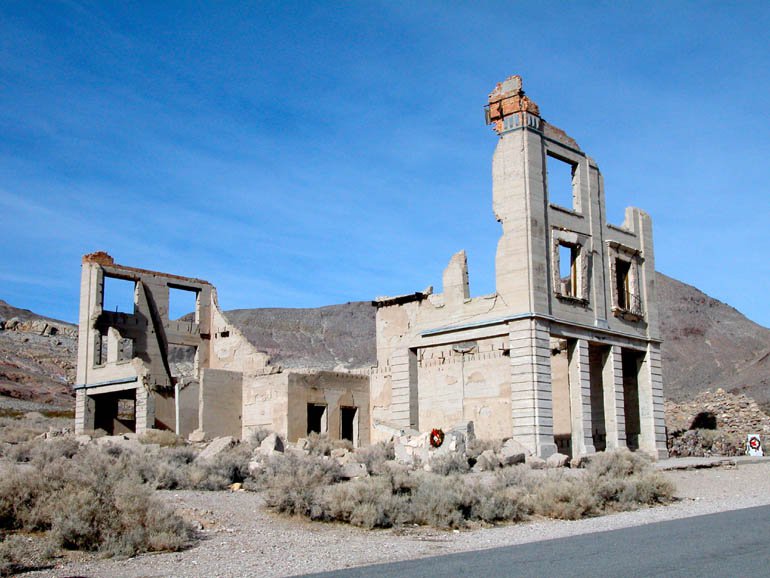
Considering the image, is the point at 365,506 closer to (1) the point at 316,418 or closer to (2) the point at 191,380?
(1) the point at 316,418

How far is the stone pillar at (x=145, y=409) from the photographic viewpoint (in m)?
33.1

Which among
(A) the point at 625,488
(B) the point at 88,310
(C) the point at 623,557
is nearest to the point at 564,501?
(A) the point at 625,488

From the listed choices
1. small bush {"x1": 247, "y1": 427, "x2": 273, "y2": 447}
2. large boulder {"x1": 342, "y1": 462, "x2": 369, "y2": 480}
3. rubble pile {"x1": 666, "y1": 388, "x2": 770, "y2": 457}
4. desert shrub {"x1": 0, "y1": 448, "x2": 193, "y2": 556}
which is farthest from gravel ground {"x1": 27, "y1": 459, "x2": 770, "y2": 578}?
rubble pile {"x1": 666, "y1": 388, "x2": 770, "y2": 457}

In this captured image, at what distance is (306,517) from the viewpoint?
13.3 meters

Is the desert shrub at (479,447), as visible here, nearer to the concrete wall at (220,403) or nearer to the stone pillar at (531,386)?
the stone pillar at (531,386)

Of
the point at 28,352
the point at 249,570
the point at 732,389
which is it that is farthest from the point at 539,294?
the point at 28,352

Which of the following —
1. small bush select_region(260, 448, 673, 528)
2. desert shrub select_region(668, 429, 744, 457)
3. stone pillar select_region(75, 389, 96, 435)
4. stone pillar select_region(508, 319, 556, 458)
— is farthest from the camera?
stone pillar select_region(75, 389, 96, 435)

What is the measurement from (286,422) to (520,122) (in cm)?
1351

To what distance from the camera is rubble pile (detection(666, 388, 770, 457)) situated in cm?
3441

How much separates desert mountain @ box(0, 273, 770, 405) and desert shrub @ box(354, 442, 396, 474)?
27.3 metres

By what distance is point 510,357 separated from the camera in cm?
2727

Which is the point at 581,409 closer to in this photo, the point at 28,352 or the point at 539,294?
the point at 539,294

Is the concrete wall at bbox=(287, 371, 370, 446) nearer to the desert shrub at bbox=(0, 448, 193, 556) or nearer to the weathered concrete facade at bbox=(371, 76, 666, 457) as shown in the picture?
the weathered concrete facade at bbox=(371, 76, 666, 457)

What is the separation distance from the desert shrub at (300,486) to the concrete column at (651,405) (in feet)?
60.4
